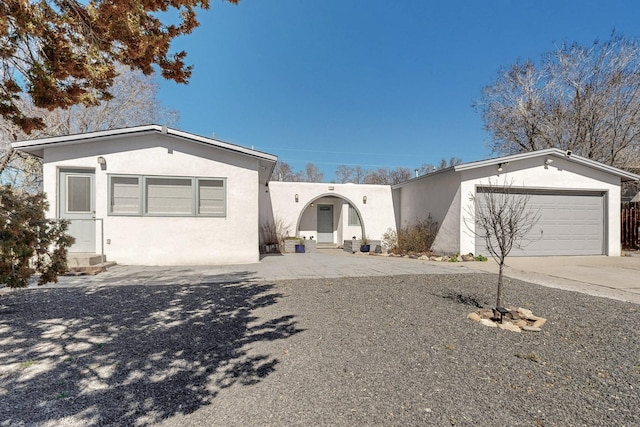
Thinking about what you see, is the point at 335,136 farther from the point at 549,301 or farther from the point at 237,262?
the point at 549,301

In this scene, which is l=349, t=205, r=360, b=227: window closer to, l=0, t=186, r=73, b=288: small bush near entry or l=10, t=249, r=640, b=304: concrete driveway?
l=10, t=249, r=640, b=304: concrete driveway

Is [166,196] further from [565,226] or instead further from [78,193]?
[565,226]

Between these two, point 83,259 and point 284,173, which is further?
point 284,173

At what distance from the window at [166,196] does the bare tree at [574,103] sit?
16727mm

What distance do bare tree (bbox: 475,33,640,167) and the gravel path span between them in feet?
47.0

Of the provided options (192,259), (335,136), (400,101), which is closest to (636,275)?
(192,259)

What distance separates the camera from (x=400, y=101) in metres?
17.4

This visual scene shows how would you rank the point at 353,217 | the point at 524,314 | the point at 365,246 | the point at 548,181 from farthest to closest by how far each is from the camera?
the point at 353,217 < the point at 365,246 < the point at 548,181 < the point at 524,314

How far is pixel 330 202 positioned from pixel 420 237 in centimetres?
633

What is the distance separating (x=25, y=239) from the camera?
138 inches

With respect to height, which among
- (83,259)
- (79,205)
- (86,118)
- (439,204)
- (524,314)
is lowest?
(524,314)

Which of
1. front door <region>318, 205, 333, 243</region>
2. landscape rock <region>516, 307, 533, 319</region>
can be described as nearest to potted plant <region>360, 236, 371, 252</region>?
front door <region>318, 205, 333, 243</region>

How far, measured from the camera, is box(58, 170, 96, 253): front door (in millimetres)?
8023

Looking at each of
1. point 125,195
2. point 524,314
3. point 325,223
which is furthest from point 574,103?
point 125,195
